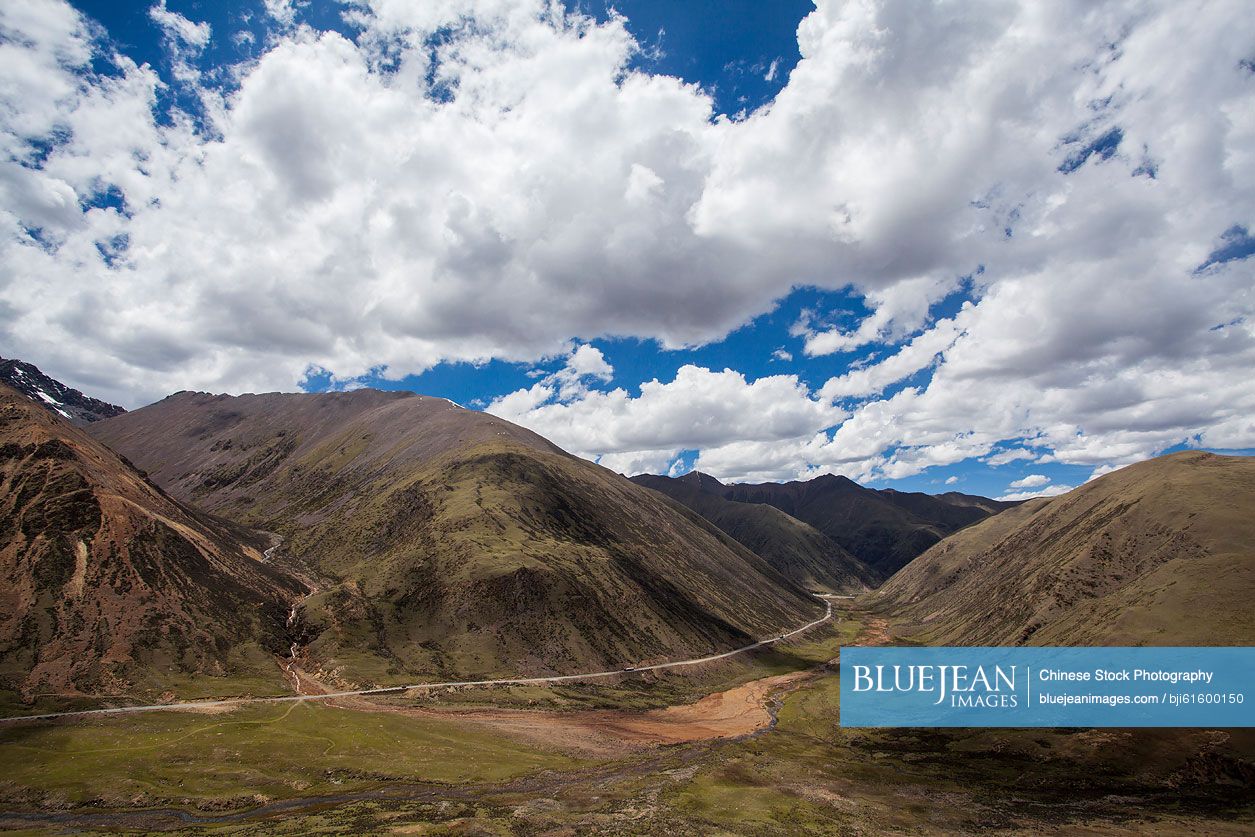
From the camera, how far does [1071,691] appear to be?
390 feet

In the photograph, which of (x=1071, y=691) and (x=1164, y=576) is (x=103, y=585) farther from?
(x=1164, y=576)

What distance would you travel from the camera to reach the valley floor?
72062 mm

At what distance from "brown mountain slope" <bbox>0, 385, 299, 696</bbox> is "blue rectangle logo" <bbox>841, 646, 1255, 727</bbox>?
144146 mm

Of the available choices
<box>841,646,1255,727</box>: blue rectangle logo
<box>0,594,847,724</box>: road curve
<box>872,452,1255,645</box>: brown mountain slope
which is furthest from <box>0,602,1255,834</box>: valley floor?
<box>872,452,1255,645</box>: brown mountain slope

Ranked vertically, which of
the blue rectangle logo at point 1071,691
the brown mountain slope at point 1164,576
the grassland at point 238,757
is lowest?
the grassland at point 238,757

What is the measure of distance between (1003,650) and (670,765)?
118049mm

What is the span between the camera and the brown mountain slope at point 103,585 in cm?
11462

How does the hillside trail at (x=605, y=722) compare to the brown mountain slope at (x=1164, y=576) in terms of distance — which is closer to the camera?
A: the hillside trail at (x=605, y=722)

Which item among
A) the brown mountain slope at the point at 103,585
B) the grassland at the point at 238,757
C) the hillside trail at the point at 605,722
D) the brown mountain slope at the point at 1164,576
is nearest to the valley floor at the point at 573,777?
the grassland at the point at 238,757

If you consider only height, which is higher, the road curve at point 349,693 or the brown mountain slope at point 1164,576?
the brown mountain slope at point 1164,576

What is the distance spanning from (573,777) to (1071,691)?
324 feet

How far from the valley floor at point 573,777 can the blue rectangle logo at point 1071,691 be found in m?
5.14

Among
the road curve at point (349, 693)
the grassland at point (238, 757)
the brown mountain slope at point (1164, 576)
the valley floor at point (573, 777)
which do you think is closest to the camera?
the valley floor at point (573, 777)

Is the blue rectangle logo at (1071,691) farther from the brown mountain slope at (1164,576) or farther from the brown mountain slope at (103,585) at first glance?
the brown mountain slope at (103,585)
